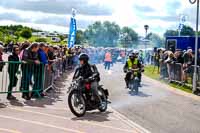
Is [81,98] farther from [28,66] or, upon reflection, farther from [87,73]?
[28,66]

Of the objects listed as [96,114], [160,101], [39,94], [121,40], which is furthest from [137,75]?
[121,40]

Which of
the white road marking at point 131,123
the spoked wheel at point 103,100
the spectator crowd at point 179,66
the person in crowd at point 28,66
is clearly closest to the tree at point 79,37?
the spectator crowd at point 179,66

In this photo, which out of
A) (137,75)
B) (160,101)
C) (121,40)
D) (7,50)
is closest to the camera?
(160,101)

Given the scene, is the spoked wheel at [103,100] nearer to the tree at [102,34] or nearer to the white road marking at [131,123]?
the white road marking at [131,123]

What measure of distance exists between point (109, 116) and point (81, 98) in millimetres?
918

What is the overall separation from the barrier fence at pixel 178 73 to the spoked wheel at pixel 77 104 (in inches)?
338

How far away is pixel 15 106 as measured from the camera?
505 inches

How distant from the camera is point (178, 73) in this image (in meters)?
22.5

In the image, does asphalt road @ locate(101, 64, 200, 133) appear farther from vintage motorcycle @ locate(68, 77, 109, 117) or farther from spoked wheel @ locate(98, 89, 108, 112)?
vintage motorcycle @ locate(68, 77, 109, 117)

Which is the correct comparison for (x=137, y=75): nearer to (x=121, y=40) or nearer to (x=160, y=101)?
(x=160, y=101)

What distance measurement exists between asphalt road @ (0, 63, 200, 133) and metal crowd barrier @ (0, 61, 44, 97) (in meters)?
0.35

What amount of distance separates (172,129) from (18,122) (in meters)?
3.42

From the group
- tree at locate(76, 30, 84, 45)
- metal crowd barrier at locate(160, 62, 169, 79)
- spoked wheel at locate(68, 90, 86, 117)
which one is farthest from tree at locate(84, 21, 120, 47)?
spoked wheel at locate(68, 90, 86, 117)

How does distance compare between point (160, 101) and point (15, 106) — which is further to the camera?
point (160, 101)
